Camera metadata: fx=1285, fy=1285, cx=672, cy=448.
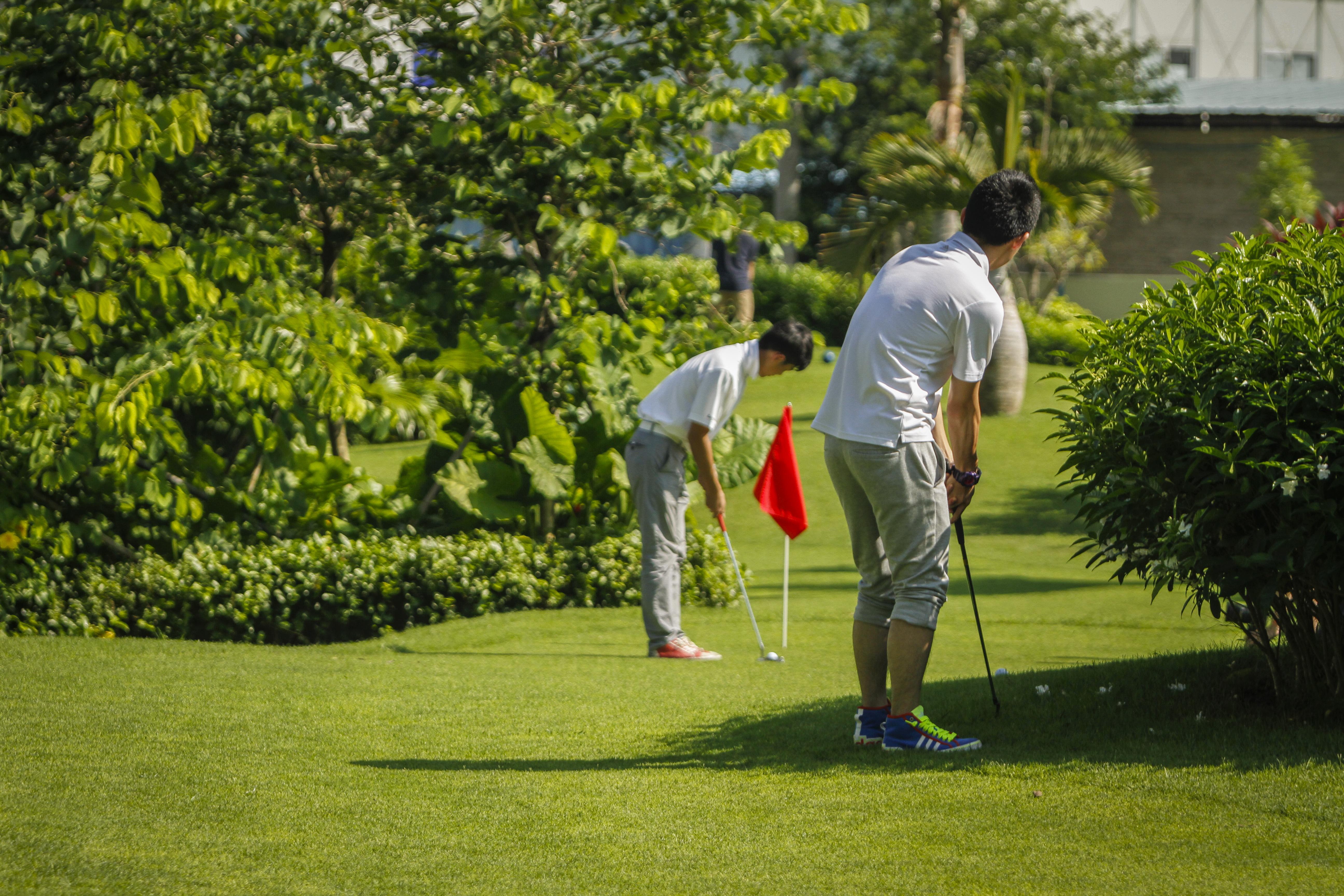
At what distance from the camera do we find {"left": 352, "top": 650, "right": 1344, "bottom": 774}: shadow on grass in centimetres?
422

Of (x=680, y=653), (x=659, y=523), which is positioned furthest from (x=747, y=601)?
(x=659, y=523)

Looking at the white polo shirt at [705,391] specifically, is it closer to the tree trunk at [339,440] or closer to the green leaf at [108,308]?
the green leaf at [108,308]

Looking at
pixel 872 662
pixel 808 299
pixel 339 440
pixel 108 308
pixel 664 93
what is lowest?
pixel 872 662

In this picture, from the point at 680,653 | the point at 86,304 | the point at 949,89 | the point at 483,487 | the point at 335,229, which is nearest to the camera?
the point at 680,653

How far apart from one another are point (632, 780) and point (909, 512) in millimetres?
1277

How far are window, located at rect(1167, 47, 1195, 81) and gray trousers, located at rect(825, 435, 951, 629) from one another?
2244 inches

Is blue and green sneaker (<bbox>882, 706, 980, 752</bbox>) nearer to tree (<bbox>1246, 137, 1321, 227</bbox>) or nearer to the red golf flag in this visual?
the red golf flag

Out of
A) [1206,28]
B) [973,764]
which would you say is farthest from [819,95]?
[1206,28]

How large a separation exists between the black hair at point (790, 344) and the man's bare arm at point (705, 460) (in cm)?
57

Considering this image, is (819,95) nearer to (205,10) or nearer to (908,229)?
(205,10)

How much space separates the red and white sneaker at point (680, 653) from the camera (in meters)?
7.09

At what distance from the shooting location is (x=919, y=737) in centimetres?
440

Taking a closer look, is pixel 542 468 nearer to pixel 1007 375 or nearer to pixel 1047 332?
pixel 1007 375

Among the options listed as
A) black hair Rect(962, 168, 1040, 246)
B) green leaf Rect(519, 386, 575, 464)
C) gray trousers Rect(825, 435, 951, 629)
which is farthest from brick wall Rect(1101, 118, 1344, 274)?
gray trousers Rect(825, 435, 951, 629)
